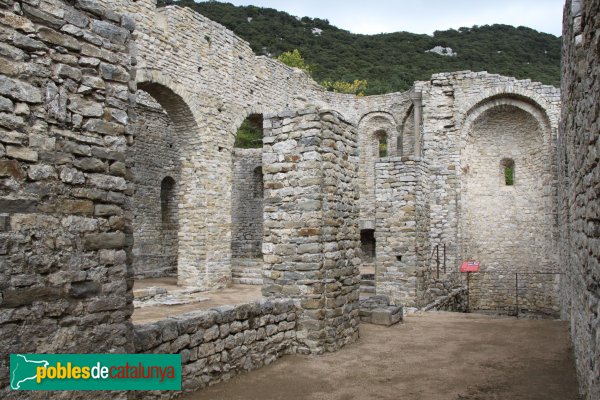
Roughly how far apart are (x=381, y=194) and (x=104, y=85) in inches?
356

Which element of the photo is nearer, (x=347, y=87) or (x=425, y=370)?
(x=425, y=370)

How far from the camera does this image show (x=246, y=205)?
22.0 metres

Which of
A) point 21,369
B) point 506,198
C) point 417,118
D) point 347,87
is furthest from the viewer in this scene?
point 347,87

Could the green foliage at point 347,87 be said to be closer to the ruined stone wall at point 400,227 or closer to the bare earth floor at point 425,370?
the ruined stone wall at point 400,227

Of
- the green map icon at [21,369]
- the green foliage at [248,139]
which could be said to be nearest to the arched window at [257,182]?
the green foliage at [248,139]

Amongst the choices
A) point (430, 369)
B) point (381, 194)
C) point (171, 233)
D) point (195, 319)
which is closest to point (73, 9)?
point (195, 319)

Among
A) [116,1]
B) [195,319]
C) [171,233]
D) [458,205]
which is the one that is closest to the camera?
[195,319]

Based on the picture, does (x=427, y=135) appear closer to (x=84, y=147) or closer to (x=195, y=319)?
(x=195, y=319)

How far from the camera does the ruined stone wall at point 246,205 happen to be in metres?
21.9

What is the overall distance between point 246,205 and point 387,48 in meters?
29.4

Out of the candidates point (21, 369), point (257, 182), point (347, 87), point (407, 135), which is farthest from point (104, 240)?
point (347, 87)

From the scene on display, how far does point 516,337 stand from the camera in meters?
8.24

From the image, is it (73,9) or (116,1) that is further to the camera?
(116,1)

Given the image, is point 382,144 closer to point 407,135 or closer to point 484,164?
point 407,135
